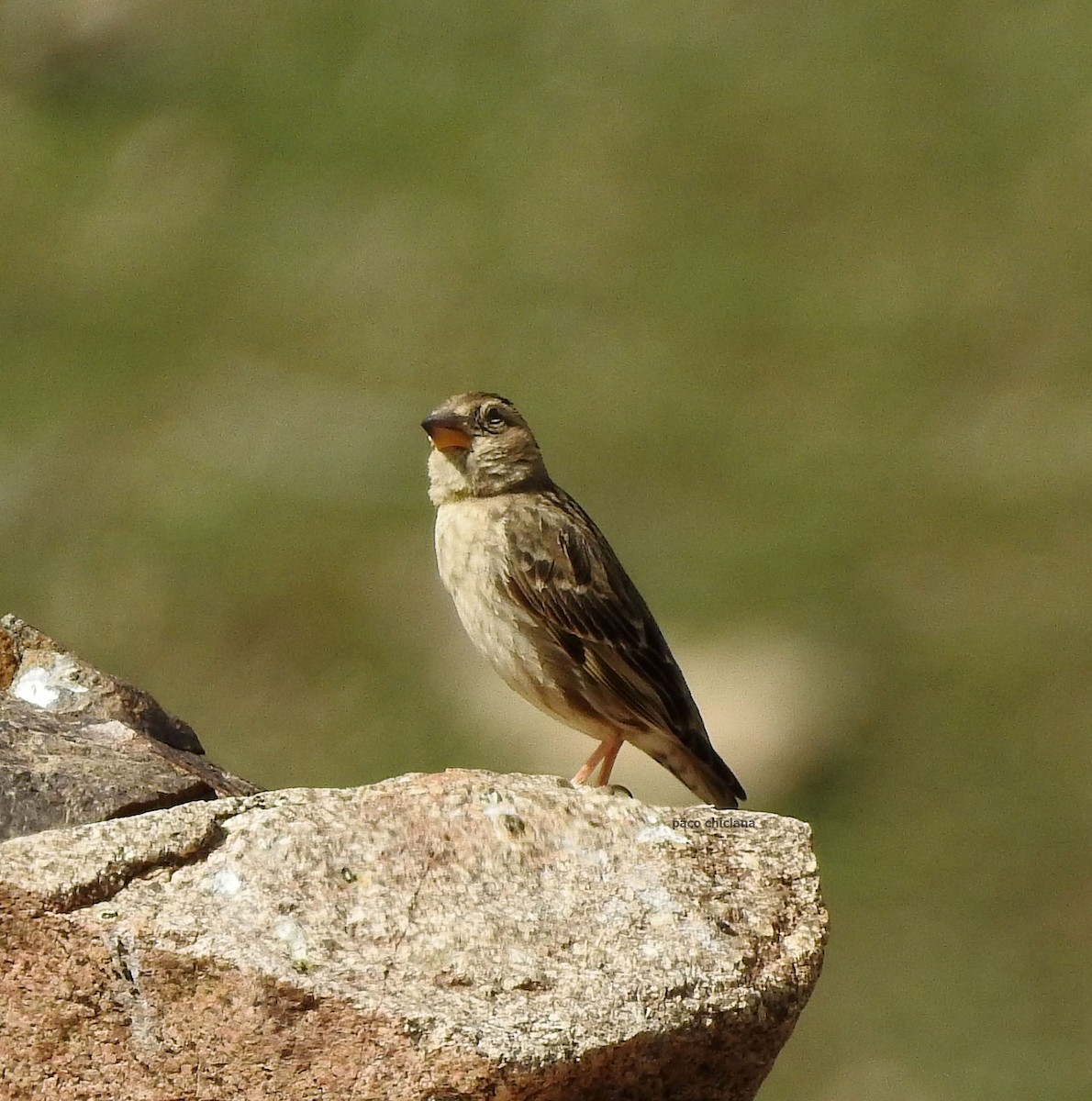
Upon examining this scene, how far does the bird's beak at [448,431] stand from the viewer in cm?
903

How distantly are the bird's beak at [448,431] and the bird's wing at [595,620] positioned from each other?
1.09 feet

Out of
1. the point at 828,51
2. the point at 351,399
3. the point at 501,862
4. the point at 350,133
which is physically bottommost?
the point at 501,862

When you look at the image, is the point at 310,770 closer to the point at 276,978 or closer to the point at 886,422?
the point at 886,422

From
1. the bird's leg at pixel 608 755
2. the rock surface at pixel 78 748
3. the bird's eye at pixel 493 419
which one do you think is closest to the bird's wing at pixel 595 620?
the bird's leg at pixel 608 755

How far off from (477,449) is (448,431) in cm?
12

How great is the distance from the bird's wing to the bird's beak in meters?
0.33

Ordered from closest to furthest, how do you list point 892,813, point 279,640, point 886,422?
point 892,813 < point 279,640 < point 886,422

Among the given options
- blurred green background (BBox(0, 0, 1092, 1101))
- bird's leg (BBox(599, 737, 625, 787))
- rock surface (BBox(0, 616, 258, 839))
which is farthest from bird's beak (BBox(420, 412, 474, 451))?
blurred green background (BBox(0, 0, 1092, 1101))

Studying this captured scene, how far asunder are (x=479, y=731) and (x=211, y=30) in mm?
11725

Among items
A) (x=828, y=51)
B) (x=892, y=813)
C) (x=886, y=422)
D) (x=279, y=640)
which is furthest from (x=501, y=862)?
(x=828, y=51)

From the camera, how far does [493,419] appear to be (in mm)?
9164

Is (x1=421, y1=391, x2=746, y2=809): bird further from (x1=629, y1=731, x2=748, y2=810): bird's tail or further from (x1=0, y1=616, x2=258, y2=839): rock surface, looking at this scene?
(x1=0, y1=616, x2=258, y2=839): rock surface

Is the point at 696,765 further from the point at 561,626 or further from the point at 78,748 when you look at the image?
the point at 78,748

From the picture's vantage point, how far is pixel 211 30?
26094mm
